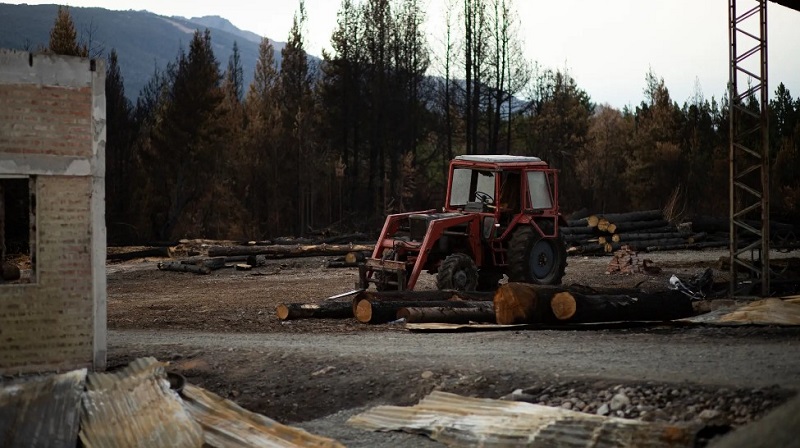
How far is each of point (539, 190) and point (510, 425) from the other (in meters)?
10.5

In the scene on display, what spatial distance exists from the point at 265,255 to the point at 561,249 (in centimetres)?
1274

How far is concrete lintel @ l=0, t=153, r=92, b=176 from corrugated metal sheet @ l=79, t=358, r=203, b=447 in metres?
2.35

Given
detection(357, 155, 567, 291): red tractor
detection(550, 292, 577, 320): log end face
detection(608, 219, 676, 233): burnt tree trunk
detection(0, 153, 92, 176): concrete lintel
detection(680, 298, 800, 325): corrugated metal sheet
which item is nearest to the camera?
detection(0, 153, 92, 176): concrete lintel

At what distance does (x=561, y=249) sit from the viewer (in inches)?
787

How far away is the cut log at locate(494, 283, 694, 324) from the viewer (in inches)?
594

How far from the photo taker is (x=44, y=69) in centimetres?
1179

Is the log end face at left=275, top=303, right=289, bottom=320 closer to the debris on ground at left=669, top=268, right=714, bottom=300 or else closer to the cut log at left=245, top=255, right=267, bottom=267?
the debris on ground at left=669, top=268, right=714, bottom=300

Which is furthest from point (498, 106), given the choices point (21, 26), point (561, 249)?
point (21, 26)

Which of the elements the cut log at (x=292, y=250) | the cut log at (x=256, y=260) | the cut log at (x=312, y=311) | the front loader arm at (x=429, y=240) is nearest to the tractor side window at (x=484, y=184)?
the front loader arm at (x=429, y=240)

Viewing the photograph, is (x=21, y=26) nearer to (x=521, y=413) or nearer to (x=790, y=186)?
(x=790, y=186)

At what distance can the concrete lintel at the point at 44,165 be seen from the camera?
11.5m

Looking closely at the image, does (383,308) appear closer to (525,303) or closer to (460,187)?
(525,303)

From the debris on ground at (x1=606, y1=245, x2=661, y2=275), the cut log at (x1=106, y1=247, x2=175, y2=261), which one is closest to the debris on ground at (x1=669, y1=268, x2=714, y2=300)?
the debris on ground at (x1=606, y1=245, x2=661, y2=275)

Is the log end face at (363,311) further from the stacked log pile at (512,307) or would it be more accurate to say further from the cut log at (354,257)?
the cut log at (354,257)
